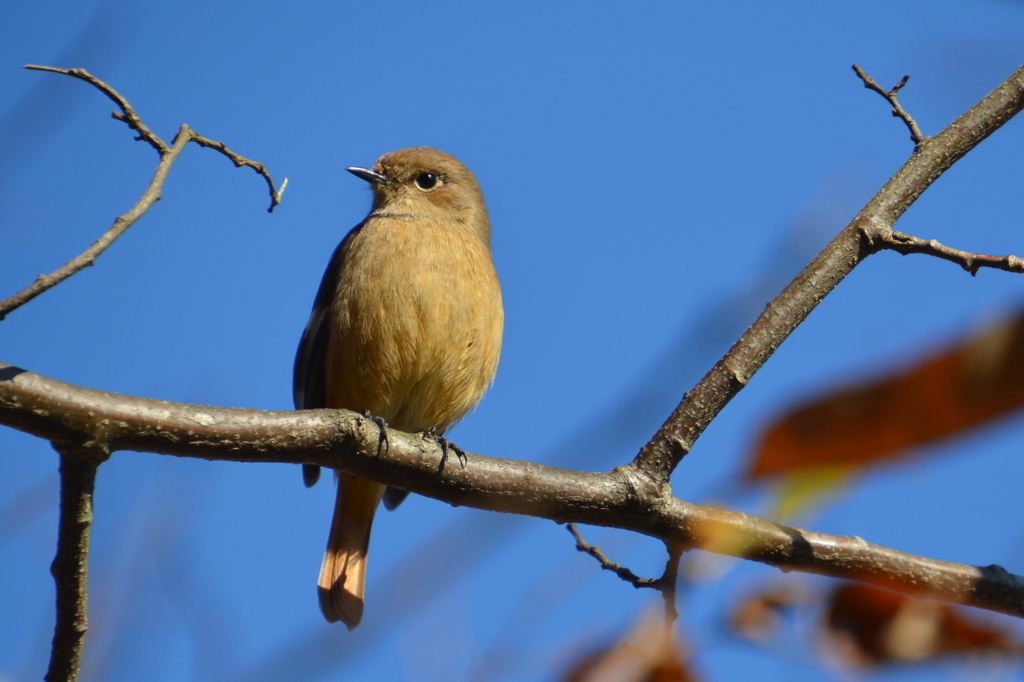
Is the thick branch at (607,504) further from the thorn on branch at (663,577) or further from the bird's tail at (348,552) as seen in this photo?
the bird's tail at (348,552)

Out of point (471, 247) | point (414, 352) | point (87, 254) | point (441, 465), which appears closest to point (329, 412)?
point (441, 465)

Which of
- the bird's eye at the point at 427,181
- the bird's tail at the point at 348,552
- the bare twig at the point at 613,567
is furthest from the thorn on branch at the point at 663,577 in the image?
the bird's eye at the point at 427,181

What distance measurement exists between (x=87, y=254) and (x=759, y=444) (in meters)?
2.05

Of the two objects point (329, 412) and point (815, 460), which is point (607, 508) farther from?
point (815, 460)

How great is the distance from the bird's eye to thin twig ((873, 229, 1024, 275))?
383 centimetres

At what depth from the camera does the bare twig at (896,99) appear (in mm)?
3486

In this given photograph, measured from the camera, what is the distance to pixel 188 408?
8.73 ft

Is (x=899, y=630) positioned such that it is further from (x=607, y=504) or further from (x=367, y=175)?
(x=367, y=175)

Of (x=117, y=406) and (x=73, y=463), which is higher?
(x=117, y=406)

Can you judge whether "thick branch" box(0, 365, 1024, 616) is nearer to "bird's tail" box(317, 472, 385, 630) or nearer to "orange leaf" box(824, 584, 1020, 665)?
"orange leaf" box(824, 584, 1020, 665)

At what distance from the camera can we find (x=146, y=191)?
2.67 meters

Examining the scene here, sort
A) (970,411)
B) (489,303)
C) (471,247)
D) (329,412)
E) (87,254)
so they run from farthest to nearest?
(471,247), (489,303), (329,412), (87,254), (970,411)

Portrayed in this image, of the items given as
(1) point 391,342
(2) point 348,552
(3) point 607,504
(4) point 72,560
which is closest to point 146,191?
(4) point 72,560

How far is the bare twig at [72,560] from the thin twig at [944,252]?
2.69 m
